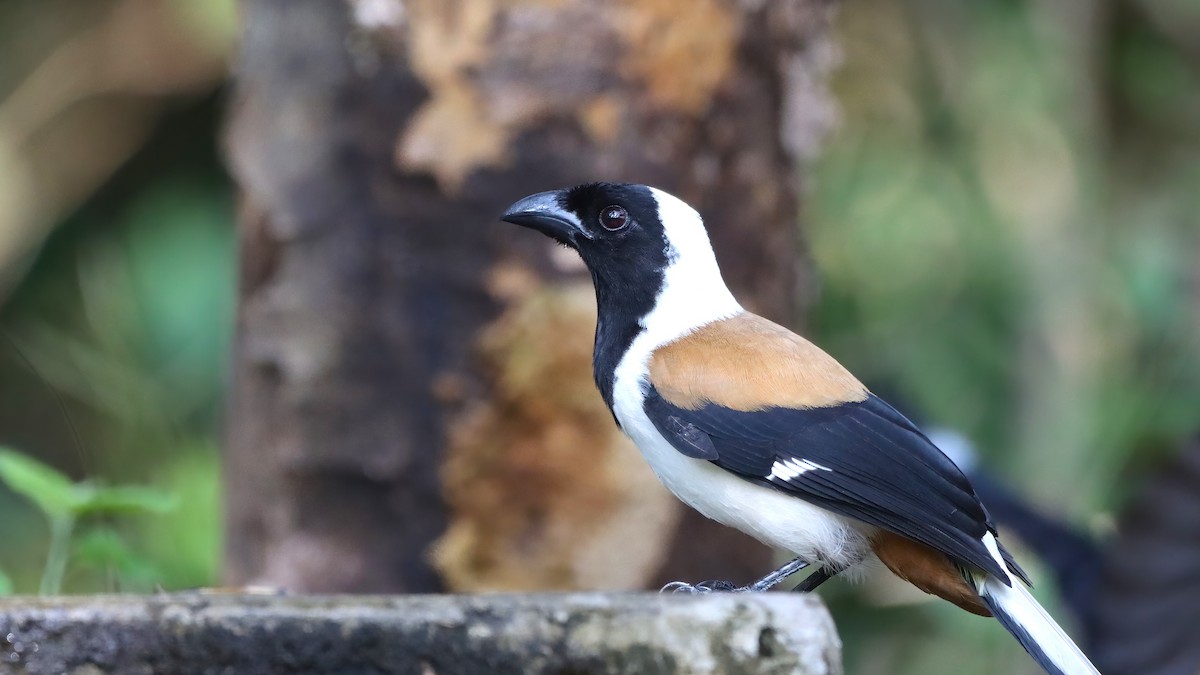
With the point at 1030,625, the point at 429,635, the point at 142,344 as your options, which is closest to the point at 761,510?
the point at 1030,625

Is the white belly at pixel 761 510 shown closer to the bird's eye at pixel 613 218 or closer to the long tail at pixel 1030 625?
the long tail at pixel 1030 625

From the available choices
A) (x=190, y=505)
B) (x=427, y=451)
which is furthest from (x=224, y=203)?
(x=427, y=451)

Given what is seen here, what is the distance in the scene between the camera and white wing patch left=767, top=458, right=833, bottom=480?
86.2 inches

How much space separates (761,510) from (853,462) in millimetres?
172

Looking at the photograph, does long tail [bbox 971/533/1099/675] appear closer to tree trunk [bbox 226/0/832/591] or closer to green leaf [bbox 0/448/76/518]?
tree trunk [bbox 226/0/832/591]

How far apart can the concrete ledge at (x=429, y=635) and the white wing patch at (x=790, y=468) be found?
0.69 meters

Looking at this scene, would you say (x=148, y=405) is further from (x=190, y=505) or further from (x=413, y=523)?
(x=413, y=523)

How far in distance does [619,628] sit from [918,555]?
0.88 m

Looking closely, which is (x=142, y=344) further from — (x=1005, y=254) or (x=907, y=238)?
(x=1005, y=254)

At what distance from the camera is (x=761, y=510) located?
221 centimetres

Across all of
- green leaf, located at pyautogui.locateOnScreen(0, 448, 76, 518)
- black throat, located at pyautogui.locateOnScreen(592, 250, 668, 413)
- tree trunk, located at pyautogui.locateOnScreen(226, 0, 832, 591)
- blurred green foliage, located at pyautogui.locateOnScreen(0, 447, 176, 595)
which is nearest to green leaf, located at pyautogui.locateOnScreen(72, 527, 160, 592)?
blurred green foliage, located at pyautogui.locateOnScreen(0, 447, 176, 595)

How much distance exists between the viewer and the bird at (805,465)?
2.12 meters

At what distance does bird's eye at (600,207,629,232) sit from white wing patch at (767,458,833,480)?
0.68 metres

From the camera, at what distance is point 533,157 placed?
11.3 ft
